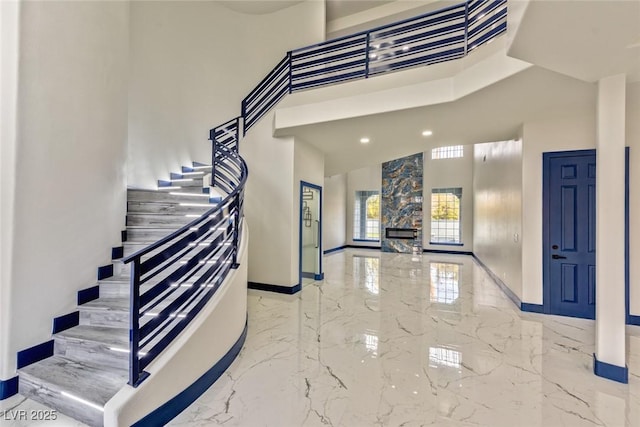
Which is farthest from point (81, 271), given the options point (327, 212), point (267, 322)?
point (327, 212)

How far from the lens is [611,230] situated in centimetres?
249

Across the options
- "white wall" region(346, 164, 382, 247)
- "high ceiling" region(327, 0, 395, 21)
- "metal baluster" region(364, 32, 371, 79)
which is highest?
"high ceiling" region(327, 0, 395, 21)

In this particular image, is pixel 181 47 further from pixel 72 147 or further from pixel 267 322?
pixel 267 322

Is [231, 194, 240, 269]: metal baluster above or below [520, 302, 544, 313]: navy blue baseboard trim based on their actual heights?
above

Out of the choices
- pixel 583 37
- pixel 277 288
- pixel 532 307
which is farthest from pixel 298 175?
pixel 532 307

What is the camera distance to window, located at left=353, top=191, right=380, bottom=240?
12.0m

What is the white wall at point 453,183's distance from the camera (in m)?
10.5

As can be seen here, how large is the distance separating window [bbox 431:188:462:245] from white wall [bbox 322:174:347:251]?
3.53 meters

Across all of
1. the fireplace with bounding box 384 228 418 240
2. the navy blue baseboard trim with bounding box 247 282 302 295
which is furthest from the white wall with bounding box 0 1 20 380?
the fireplace with bounding box 384 228 418 240

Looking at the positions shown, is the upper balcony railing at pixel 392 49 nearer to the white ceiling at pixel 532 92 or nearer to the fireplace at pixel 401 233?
the white ceiling at pixel 532 92

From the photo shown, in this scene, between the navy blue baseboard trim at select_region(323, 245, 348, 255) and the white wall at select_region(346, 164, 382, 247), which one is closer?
the navy blue baseboard trim at select_region(323, 245, 348, 255)

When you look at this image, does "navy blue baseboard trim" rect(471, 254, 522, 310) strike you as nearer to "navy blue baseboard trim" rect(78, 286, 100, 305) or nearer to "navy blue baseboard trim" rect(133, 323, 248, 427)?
"navy blue baseboard trim" rect(133, 323, 248, 427)

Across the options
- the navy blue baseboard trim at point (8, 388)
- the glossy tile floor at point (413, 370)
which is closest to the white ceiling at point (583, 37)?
the glossy tile floor at point (413, 370)

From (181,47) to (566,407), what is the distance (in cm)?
772
